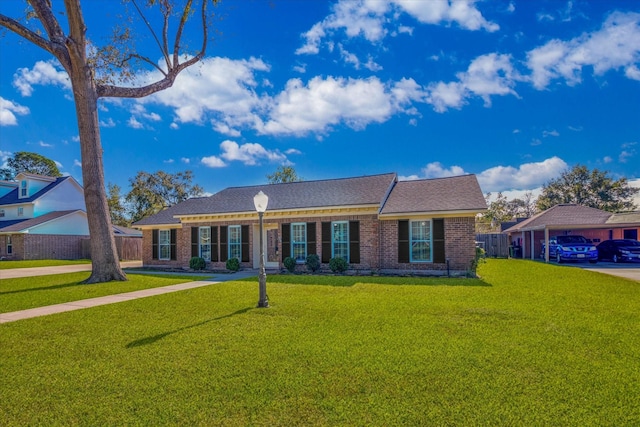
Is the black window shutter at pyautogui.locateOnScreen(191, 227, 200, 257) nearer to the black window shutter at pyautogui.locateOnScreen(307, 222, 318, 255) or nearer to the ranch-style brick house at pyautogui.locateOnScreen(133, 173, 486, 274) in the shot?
the ranch-style brick house at pyautogui.locateOnScreen(133, 173, 486, 274)

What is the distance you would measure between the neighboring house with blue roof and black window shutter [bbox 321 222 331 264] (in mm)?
24086

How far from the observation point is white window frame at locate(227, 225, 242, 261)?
52.7 feet

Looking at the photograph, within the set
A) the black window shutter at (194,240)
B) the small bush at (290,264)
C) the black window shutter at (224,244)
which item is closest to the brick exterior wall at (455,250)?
the small bush at (290,264)

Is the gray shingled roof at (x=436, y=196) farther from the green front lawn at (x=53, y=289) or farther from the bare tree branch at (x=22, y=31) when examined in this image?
the bare tree branch at (x=22, y=31)

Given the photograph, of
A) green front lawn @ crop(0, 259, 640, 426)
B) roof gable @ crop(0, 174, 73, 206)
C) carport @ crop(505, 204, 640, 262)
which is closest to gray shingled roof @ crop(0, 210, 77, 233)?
roof gable @ crop(0, 174, 73, 206)

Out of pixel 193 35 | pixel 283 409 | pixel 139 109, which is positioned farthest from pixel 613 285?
pixel 139 109

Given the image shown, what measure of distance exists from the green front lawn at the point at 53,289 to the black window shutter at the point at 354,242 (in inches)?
255

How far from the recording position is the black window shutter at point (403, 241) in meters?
13.4

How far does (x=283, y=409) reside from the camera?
3.20m

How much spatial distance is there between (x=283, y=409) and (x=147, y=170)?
40942mm

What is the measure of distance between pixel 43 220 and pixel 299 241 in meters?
24.5

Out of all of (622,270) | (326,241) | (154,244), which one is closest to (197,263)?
(154,244)

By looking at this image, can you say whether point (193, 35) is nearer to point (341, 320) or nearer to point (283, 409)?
point (341, 320)

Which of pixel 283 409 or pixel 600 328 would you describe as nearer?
pixel 283 409
